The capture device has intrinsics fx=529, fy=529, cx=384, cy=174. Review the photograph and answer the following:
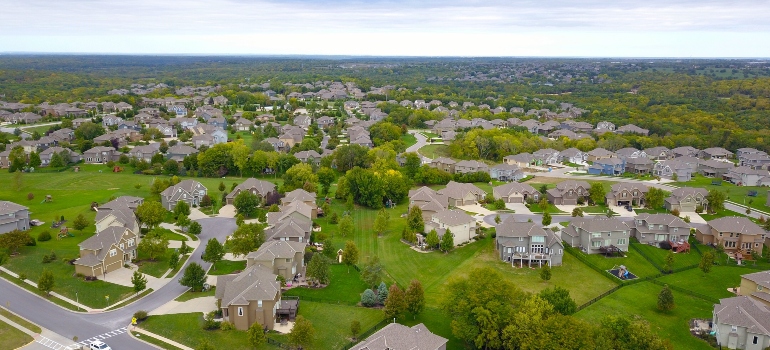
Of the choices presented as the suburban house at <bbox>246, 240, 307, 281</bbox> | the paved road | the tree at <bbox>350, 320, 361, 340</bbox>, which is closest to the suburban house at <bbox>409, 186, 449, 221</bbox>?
the suburban house at <bbox>246, 240, 307, 281</bbox>

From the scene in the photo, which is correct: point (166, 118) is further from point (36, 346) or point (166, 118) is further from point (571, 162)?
point (36, 346)

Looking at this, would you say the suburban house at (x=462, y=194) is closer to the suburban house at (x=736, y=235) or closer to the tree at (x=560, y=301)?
the suburban house at (x=736, y=235)

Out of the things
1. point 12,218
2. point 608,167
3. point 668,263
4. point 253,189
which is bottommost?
point 668,263

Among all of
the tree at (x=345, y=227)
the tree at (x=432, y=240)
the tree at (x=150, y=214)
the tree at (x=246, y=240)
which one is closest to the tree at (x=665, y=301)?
the tree at (x=432, y=240)

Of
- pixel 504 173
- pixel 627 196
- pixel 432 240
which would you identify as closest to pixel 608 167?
pixel 504 173

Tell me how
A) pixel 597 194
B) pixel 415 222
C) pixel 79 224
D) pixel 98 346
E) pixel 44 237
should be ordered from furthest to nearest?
pixel 597 194
pixel 415 222
pixel 79 224
pixel 44 237
pixel 98 346

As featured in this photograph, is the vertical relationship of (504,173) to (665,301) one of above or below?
above

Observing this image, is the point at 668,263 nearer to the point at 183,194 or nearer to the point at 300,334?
the point at 300,334

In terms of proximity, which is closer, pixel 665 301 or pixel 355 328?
pixel 355 328
